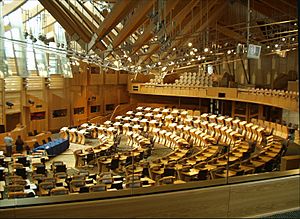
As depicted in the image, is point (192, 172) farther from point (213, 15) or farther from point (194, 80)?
point (194, 80)

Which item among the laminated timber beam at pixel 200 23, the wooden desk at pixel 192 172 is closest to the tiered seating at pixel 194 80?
the laminated timber beam at pixel 200 23

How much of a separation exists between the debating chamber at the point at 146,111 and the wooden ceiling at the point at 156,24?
0.28ft

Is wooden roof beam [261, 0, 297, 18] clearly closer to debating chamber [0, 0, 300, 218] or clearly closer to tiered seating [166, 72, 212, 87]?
debating chamber [0, 0, 300, 218]

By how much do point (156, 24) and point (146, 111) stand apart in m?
16.1

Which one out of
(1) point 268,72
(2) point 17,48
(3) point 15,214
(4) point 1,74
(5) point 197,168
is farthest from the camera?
(1) point 268,72

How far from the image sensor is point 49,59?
2348 centimetres

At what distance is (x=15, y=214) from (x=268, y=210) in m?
3.06

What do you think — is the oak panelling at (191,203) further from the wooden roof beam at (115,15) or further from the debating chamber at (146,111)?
the wooden roof beam at (115,15)

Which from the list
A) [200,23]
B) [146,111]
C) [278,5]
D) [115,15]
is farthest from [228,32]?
[115,15]

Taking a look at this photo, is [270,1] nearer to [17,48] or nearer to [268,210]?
[17,48]

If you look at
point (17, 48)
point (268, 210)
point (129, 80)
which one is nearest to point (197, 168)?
point (268, 210)

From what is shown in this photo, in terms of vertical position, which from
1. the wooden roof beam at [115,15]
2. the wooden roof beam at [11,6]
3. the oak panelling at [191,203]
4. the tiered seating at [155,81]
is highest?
the wooden roof beam at [11,6]

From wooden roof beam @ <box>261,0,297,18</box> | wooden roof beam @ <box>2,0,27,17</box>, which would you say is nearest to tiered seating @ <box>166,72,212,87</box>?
wooden roof beam @ <box>261,0,297,18</box>

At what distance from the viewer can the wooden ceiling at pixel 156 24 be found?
12702mm
